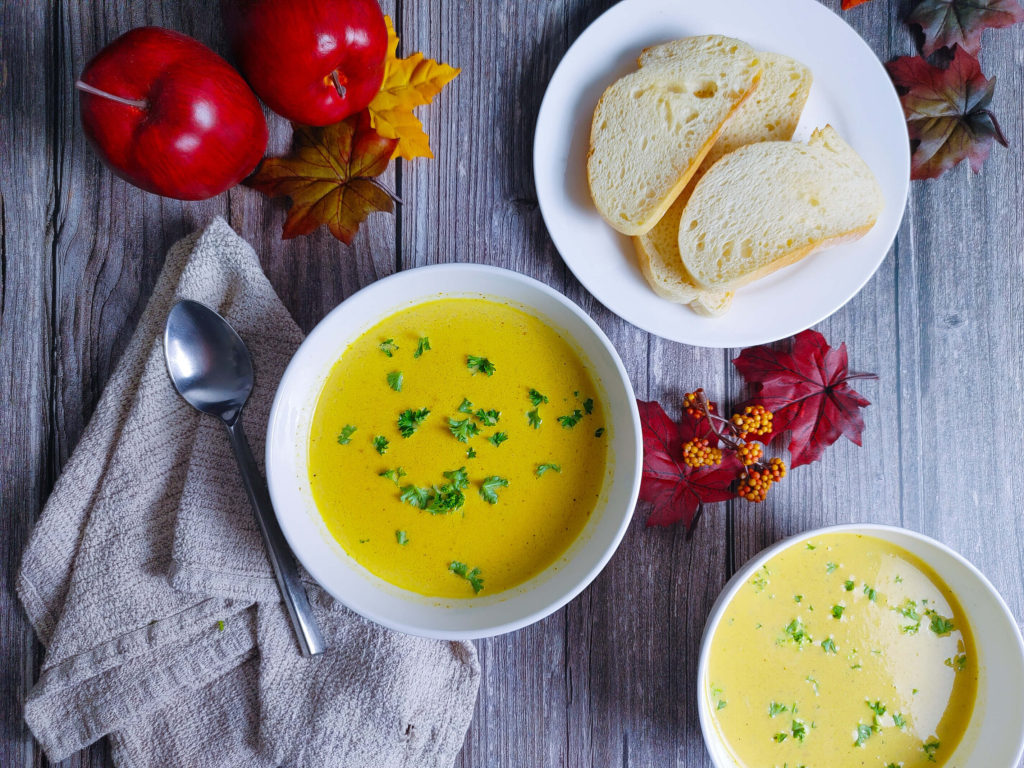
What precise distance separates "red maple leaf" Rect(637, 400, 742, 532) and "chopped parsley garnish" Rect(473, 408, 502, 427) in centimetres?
39

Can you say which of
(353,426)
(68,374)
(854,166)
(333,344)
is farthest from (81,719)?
(854,166)

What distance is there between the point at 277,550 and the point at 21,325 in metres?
0.86

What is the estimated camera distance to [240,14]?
1494 mm

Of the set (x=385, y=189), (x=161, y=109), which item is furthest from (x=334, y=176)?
(x=161, y=109)

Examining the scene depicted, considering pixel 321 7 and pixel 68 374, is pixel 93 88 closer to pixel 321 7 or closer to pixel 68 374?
pixel 321 7

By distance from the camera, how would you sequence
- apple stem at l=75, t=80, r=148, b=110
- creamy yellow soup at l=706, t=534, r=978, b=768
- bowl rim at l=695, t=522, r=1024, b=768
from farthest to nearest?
creamy yellow soup at l=706, t=534, r=978, b=768 < bowl rim at l=695, t=522, r=1024, b=768 < apple stem at l=75, t=80, r=148, b=110

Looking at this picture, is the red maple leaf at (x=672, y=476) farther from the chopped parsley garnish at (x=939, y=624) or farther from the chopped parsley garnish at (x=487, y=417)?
the chopped parsley garnish at (x=939, y=624)

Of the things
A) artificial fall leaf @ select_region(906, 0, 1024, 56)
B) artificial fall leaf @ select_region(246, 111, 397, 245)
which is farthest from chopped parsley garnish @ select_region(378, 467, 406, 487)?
artificial fall leaf @ select_region(906, 0, 1024, 56)

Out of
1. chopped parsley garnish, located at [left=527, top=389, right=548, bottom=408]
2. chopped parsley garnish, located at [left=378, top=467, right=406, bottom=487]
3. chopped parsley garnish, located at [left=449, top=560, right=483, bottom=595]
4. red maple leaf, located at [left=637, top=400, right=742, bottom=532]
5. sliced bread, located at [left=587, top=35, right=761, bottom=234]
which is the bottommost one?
chopped parsley garnish, located at [left=449, top=560, right=483, bottom=595]

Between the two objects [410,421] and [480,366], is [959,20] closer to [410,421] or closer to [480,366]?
[480,366]

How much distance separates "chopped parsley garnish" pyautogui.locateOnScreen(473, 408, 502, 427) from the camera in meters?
1.55

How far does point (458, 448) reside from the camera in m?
1.56

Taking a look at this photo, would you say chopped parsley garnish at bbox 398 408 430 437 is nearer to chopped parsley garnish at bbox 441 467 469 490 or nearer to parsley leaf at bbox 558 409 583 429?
chopped parsley garnish at bbox 441 467 469 490

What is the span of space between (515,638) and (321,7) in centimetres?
148
